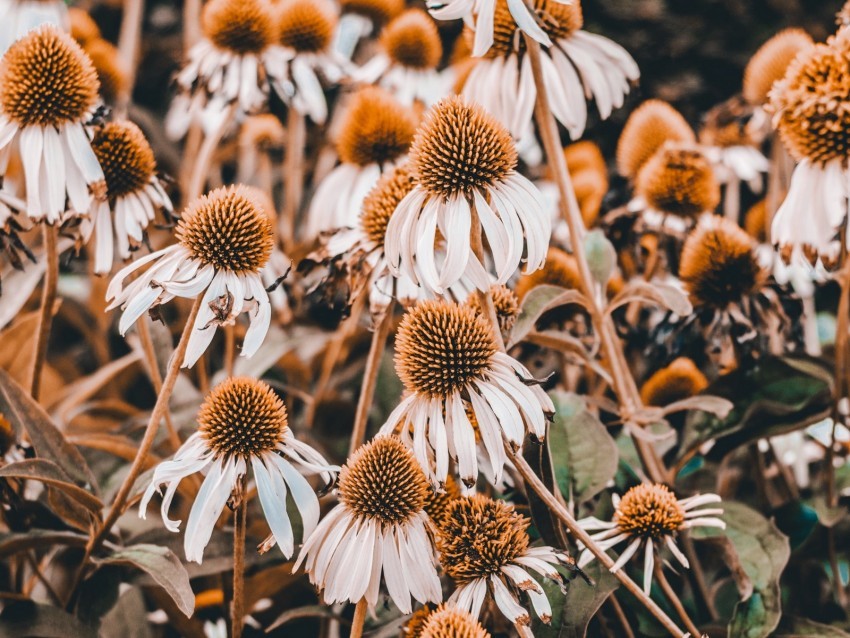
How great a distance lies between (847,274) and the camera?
1.02 metres

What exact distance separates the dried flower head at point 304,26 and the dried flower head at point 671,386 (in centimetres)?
86

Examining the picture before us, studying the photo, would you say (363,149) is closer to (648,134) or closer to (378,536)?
(648,134)

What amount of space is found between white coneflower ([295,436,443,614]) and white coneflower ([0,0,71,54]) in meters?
1.10

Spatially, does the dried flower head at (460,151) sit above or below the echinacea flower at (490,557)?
above

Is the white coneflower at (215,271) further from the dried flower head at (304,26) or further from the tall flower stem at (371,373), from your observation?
the dried flower head at (304,26)

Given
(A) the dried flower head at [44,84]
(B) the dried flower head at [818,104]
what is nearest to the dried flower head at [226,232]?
(A) the dried flower head at [44,84]

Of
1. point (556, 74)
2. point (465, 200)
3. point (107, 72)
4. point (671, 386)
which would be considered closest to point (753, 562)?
point (671, 386)

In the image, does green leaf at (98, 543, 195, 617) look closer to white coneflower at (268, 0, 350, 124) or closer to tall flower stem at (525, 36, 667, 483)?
tall flower stem at (525, 36, 667, 483)

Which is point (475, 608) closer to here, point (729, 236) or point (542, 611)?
point (542, 611)

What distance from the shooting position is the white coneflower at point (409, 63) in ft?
5.29

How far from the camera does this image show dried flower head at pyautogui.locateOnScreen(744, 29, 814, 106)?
1.43m

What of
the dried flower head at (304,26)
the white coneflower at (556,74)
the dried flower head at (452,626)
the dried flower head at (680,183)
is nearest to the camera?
the dried flower head at (452,626)

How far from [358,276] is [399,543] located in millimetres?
329

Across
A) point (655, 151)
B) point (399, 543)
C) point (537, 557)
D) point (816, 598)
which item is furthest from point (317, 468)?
point (655, 151)
